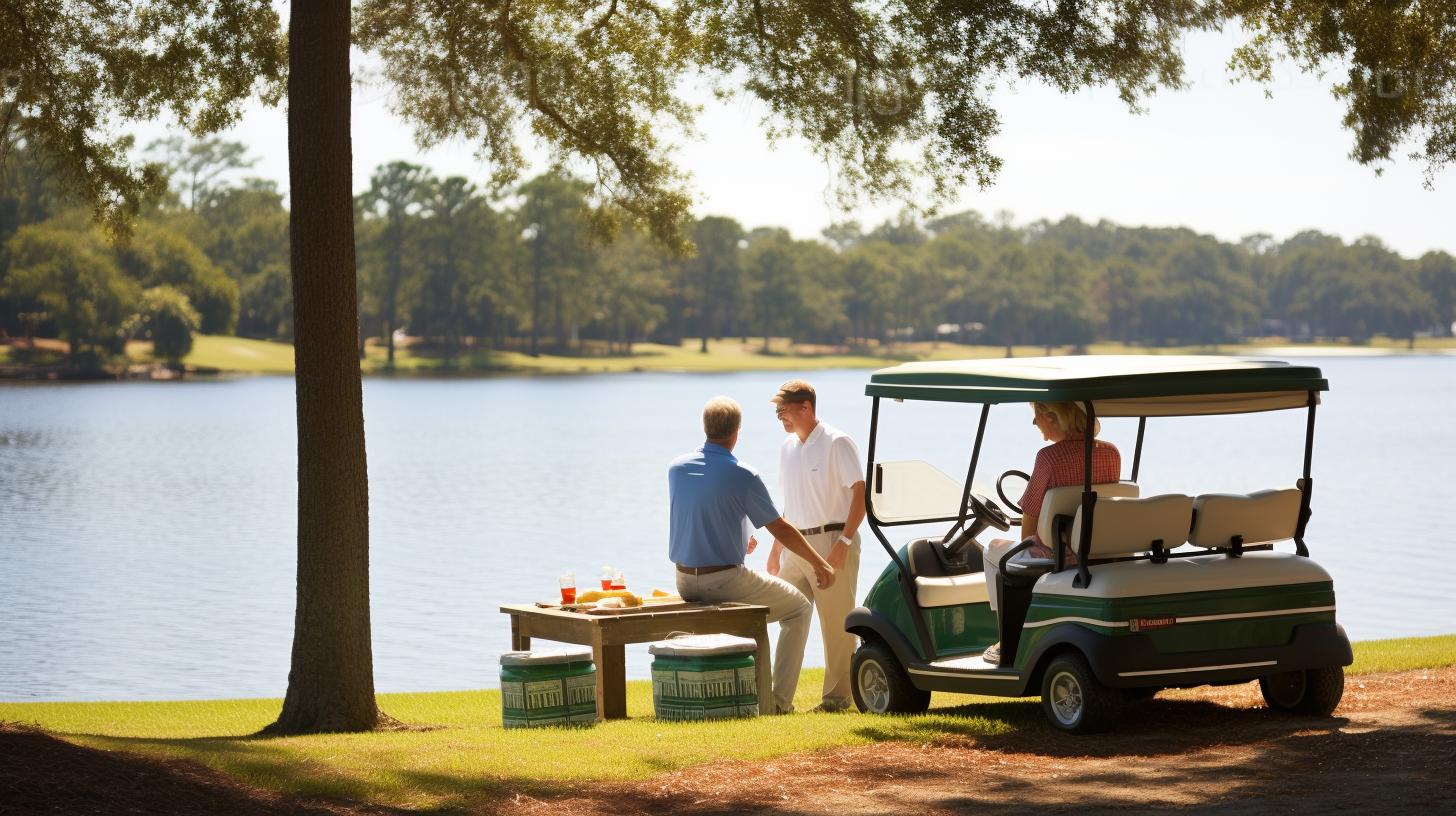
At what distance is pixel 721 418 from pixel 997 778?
2762 millimetres

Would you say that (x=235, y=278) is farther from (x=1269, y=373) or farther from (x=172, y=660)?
(x=1269, y=373)

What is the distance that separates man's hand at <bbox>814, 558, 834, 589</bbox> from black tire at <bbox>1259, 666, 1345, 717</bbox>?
7.36ft

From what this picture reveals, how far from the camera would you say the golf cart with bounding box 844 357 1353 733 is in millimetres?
7523

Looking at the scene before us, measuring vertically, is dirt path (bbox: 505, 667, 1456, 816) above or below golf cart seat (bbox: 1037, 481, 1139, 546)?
below

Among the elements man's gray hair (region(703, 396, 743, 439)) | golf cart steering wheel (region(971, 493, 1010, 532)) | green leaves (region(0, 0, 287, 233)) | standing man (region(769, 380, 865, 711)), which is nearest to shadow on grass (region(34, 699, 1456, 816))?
golf cart steering wheel (region(971, 493, 1010, 532))

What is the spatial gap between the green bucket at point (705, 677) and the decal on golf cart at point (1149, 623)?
2.00 meters

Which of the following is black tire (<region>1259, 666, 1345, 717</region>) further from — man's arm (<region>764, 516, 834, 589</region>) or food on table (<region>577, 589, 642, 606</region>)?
food on table (<region>577, 589, 642, 606</region>)

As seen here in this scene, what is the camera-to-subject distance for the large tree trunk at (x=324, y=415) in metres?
9.40

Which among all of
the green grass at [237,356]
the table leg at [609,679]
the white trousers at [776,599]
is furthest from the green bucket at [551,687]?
the green grass at [237,356]

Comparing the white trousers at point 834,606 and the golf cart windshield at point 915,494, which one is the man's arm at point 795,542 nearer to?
the golf cart windshield at point 915,494

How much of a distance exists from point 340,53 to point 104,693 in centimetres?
765

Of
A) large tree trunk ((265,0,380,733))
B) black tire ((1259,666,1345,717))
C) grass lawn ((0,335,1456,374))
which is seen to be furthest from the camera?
grass lawn ((0,335,1456,374))

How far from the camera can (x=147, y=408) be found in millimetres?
75500

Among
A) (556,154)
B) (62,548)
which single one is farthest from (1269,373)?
(62,548)
